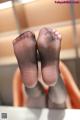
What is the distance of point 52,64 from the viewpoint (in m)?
0.71

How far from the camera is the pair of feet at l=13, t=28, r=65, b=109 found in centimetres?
70

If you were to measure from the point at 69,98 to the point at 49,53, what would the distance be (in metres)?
0.24

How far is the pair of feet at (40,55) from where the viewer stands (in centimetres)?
70

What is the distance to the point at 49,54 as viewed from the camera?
2.32 feet

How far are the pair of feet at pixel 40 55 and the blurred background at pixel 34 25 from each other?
0.89 ft

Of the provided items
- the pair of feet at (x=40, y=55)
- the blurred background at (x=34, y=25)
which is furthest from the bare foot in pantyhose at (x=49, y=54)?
the blurred background at (x=34, y=25)

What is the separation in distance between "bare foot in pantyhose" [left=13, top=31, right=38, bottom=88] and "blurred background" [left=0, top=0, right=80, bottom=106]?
0.94 feet

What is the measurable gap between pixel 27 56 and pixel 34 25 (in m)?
0.40

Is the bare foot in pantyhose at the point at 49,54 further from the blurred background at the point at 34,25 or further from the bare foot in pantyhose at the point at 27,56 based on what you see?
the blurred background at the point at 34,25

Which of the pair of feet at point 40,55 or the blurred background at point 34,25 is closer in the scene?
the pair of feet at point 40,55

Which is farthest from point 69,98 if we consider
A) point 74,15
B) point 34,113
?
point 74,15

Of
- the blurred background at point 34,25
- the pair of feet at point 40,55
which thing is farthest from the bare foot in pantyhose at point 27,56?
the blurred background at point 34,25

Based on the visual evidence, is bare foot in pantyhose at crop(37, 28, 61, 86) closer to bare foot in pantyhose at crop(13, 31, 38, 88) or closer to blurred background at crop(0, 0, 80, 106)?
bare foot in pantyhose at crop(13, 31, 38, 88)

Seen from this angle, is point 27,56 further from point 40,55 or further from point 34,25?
point 34,25
